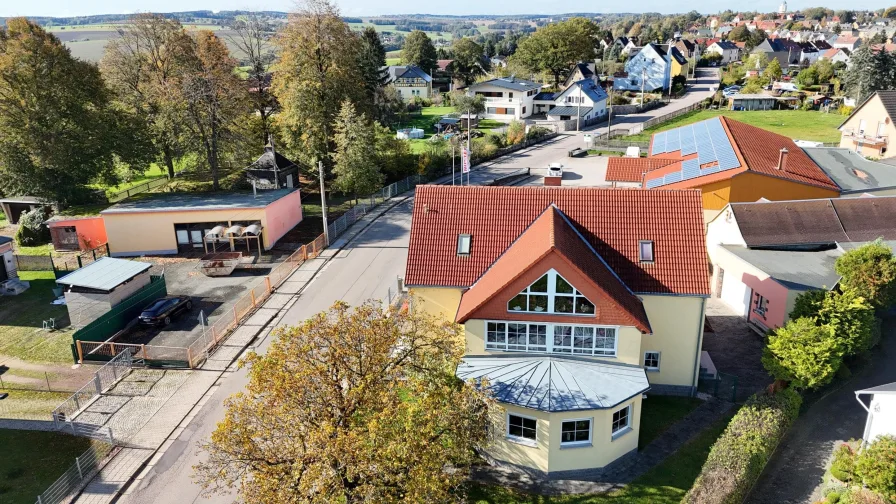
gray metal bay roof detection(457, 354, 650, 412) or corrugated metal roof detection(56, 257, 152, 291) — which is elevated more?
corrugated metal roof detection(56, 257, 152, 291)

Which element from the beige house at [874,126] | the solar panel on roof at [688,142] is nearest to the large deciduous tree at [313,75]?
the solar panel on roof at [688,142]

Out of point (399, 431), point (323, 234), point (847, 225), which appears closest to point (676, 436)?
point (399, 431)

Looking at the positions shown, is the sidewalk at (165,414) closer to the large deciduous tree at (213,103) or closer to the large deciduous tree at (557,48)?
the large deciduous tree at (213,103)

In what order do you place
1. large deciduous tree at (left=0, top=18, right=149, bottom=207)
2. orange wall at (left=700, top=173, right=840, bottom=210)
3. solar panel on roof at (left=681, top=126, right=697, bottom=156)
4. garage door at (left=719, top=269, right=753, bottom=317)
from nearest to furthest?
garage door at (left=719, top=269, right=753, bottom=317)
orange wall at (left=700, top=173, right=840, bottom=210)
large deciduous tree at (left=0, top=18, right=149, bottom=207)
solar panel on roof at (left=681, top=126, right=697, bottom=156)

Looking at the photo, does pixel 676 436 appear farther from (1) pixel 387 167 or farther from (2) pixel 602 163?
(2) pixel 602 163

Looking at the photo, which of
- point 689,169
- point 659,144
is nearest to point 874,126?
point 659,144

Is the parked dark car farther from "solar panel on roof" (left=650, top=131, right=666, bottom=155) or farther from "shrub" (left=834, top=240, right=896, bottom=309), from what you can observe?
"solar panel on roof" (left=650, top=131, right=666, bottom=155)

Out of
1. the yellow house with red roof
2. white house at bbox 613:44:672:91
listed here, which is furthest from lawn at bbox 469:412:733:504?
white house at bbox 613:44:672:91

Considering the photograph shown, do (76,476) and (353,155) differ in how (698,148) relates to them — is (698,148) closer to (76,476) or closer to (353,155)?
(353,155)
